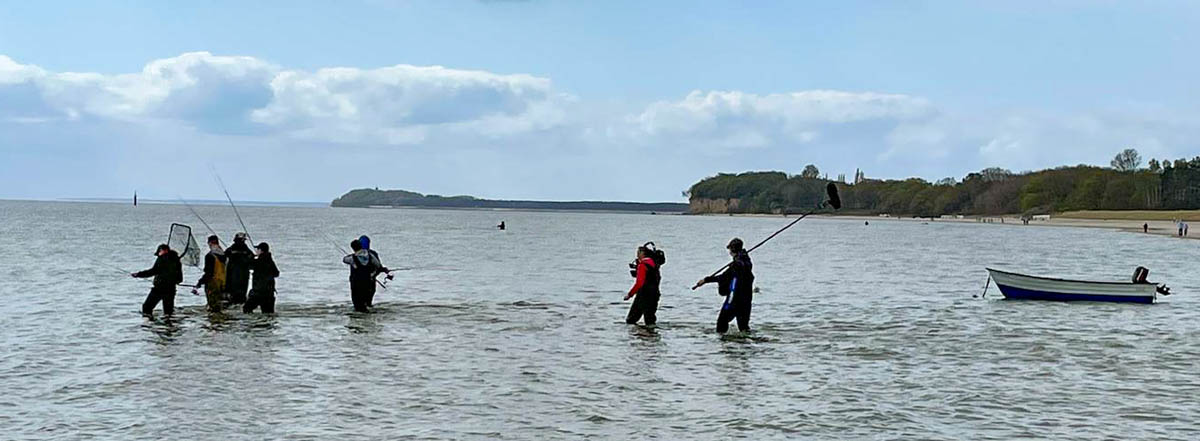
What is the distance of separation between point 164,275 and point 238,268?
1282 mm

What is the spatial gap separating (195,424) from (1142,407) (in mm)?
10573

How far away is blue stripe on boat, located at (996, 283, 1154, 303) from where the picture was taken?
29.7 m

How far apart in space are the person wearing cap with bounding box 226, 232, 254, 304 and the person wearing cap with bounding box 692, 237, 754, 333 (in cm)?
810

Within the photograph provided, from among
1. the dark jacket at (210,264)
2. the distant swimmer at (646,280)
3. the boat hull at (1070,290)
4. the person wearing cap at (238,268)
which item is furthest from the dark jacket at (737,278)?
the boat hull at (1070,290)

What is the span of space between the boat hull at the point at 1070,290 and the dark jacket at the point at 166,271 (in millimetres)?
20075

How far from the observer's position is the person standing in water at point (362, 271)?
21.5 m

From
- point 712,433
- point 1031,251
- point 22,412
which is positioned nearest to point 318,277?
point 22,412

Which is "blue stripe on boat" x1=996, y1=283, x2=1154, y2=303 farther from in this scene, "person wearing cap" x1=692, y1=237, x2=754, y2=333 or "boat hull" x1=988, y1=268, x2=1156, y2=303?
"person wearing cap" x1=692, y1=237, x2=754, y2=333

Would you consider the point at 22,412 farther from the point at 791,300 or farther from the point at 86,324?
the point at 791,300

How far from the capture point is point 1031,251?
75.8 meters

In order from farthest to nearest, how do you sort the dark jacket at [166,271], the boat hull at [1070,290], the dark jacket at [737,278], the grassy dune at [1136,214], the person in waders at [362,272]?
the grassy dune at [1136,214] → the boat hull at [1070,290] → the person in waders at [362,272] → the dark jacket at [166,271] → the dark jacket at [737,278]

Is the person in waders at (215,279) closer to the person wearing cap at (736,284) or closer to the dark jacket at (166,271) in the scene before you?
the dark jacket at (166,271)

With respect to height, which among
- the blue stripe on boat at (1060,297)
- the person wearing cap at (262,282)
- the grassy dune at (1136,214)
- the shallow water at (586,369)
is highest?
the grassy dune at (1136,214)

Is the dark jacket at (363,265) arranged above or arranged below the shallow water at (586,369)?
above
